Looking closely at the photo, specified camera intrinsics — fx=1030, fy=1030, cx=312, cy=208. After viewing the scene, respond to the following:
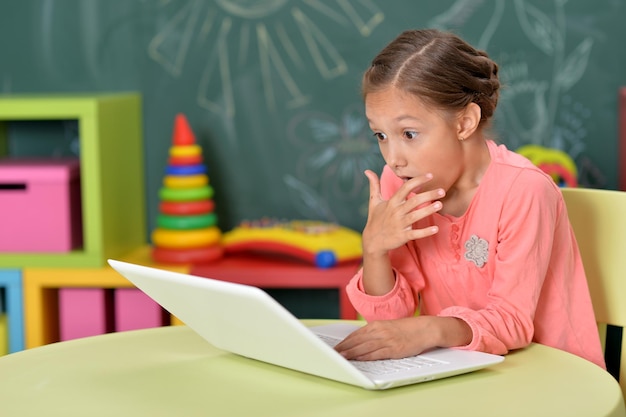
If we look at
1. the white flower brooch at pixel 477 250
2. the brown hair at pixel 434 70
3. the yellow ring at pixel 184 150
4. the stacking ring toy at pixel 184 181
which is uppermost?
the brown hair at pixel 434 70

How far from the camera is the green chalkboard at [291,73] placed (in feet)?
8.71

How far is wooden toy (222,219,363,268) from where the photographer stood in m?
2.45

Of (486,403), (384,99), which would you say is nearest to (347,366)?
(486,403)

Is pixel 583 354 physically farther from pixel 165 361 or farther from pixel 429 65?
pixel 165 361

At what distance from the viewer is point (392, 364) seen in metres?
1.17

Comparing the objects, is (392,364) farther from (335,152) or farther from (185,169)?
(335,152)

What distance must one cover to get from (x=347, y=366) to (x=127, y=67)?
185cm

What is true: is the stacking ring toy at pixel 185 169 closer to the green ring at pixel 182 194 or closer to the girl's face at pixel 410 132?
the green ring at pixel 182 194

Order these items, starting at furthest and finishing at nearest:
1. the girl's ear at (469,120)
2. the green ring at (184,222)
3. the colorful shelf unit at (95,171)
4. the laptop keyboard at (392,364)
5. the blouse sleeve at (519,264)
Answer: the green ring at (184,222) → the colorful shelf unit at (95,171) → the girl's ear at (469,120) → the blouse sleeve at (519,264) → the laptop keyboard at (392,364)

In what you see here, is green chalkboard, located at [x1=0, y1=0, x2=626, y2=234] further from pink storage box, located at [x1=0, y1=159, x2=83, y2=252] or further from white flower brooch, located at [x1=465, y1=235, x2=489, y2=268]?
white flower brooch, located at [x1=465, y1=235, x2=489, y2=268]

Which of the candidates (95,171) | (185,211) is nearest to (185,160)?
(185,211)

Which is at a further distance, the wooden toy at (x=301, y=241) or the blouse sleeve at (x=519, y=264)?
the wooden toy at (x=301, y=241)

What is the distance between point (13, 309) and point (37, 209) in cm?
25

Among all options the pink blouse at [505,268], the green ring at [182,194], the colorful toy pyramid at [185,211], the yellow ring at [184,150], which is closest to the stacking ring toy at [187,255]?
the colorful toy pyramid at [185,211]
